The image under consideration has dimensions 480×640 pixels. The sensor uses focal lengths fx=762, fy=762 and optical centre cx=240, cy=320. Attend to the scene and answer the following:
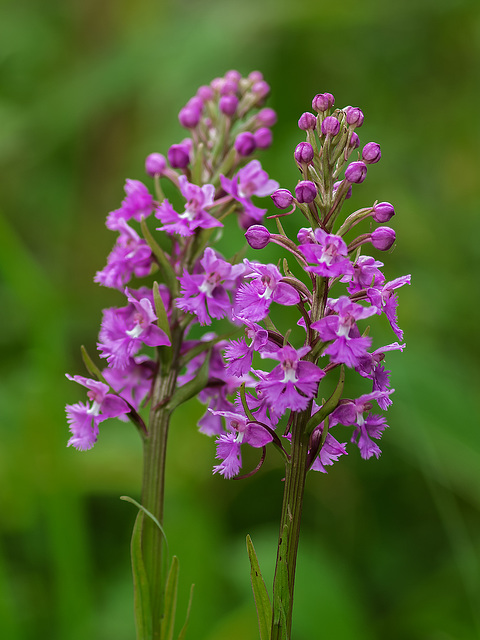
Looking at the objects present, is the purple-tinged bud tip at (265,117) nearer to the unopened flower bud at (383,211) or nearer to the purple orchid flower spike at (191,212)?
the purple orchid flower spike at (191,212)

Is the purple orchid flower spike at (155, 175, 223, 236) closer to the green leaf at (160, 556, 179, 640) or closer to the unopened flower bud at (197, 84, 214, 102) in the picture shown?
the unopened flower bud at (197, 84, 214, 102)

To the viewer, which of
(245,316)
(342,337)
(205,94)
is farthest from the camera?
(205,94)

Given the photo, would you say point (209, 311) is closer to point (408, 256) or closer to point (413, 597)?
point (413, 597)

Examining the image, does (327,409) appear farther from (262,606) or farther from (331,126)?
(331,126)

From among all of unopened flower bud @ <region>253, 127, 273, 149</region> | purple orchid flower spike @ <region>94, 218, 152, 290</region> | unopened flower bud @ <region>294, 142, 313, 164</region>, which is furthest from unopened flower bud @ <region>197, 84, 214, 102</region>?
unopened flower bud @ <region>294, 142, 313, 164</region>

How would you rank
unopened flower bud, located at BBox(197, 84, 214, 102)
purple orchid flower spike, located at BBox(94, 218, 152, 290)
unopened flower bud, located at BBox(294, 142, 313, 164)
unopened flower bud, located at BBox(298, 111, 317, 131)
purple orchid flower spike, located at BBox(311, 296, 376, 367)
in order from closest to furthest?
purple orchid flower spike, located at BBox(311, 296, 376, 367), unopened flower bud, located at BBox(294, 142, 313, 164), unopened flower bud, located at BBox(298, 111, 317, 131), purple orchid flower spike, located at BBox(94, 218, 152, 290), unopened flower bud, located at BBox(197, 84, 214, 102)

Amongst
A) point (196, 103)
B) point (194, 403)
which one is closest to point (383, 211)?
point (196, 103)

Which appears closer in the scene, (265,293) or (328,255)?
(328,255)
